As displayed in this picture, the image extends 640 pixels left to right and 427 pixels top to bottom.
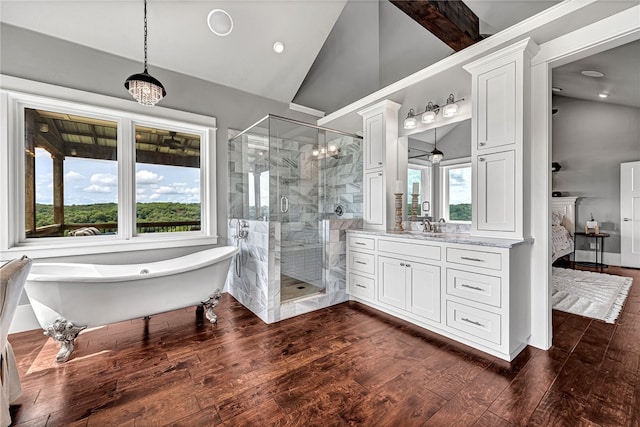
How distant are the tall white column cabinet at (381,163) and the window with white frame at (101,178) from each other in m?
2.08

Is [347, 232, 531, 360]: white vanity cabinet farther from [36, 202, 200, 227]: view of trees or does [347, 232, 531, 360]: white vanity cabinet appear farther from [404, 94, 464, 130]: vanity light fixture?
[36, 202, 200, 227]: view of trees

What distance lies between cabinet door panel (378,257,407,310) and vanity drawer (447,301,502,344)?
1.57 feet

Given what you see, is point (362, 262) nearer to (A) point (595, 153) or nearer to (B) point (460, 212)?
(B) point (460, 212)

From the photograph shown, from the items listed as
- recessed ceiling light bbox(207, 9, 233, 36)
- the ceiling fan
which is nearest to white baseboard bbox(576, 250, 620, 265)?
recessed ceiling light bbox(207, 9, 233, 36)

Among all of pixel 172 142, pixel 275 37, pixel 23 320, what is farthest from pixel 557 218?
pixel 23 320

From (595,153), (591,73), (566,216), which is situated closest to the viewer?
(591,73)

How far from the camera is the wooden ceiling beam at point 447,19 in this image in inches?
81.2

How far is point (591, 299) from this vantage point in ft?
10.6

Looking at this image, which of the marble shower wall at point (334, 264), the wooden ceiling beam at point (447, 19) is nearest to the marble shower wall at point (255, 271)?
the marble shower wall at point (334, 264)

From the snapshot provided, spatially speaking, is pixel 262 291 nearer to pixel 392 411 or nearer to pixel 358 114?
pixel 392 411

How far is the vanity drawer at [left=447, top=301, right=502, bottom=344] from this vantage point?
203 centimetres

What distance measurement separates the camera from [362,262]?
10.3ft

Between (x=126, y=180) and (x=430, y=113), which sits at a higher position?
(x=430, y=113)

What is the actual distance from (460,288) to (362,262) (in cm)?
113
